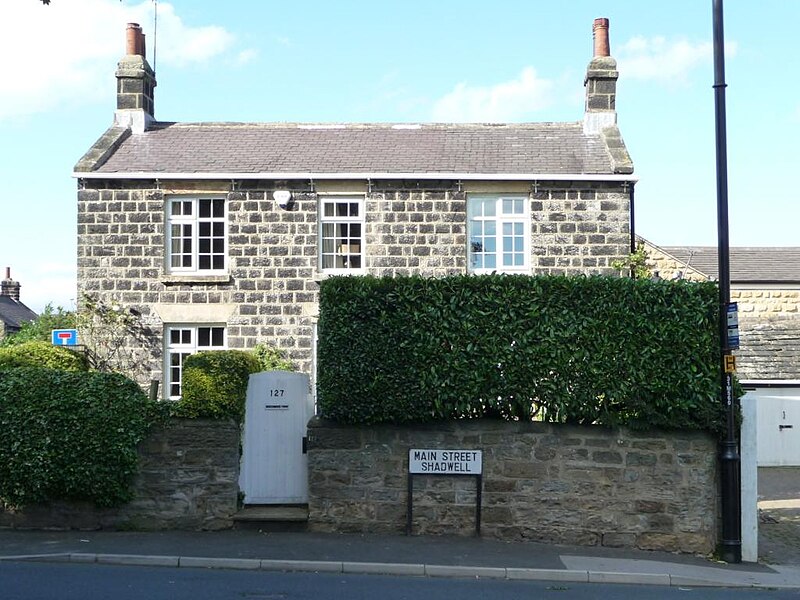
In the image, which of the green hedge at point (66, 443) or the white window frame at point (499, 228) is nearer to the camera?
the green hedge at point (66, 443)

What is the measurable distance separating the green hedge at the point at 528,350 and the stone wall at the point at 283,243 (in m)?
7.94

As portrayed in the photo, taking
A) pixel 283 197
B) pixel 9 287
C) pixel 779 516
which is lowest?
pixel 779 516

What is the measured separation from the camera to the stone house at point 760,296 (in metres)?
24.8

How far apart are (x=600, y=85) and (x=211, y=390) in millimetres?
13064

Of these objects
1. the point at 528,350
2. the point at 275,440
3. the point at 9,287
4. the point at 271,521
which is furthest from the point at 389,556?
the point at 9,287

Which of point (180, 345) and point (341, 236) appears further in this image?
point (341, 236)

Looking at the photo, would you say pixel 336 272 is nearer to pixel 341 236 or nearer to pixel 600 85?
pixel 341 236

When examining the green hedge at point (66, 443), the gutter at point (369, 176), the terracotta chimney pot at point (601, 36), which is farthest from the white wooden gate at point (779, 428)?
the green hedge at point (66, 443)

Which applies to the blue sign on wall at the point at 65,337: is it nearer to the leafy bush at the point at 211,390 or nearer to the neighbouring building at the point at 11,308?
the leafy bush at the point at 211,390

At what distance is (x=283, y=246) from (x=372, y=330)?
28.0ft

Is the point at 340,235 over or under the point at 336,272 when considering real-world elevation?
over

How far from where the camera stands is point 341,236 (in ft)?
66.1

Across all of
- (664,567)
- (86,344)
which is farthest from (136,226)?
(664,567)

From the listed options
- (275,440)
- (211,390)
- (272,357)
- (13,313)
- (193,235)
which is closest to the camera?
(211,390)
